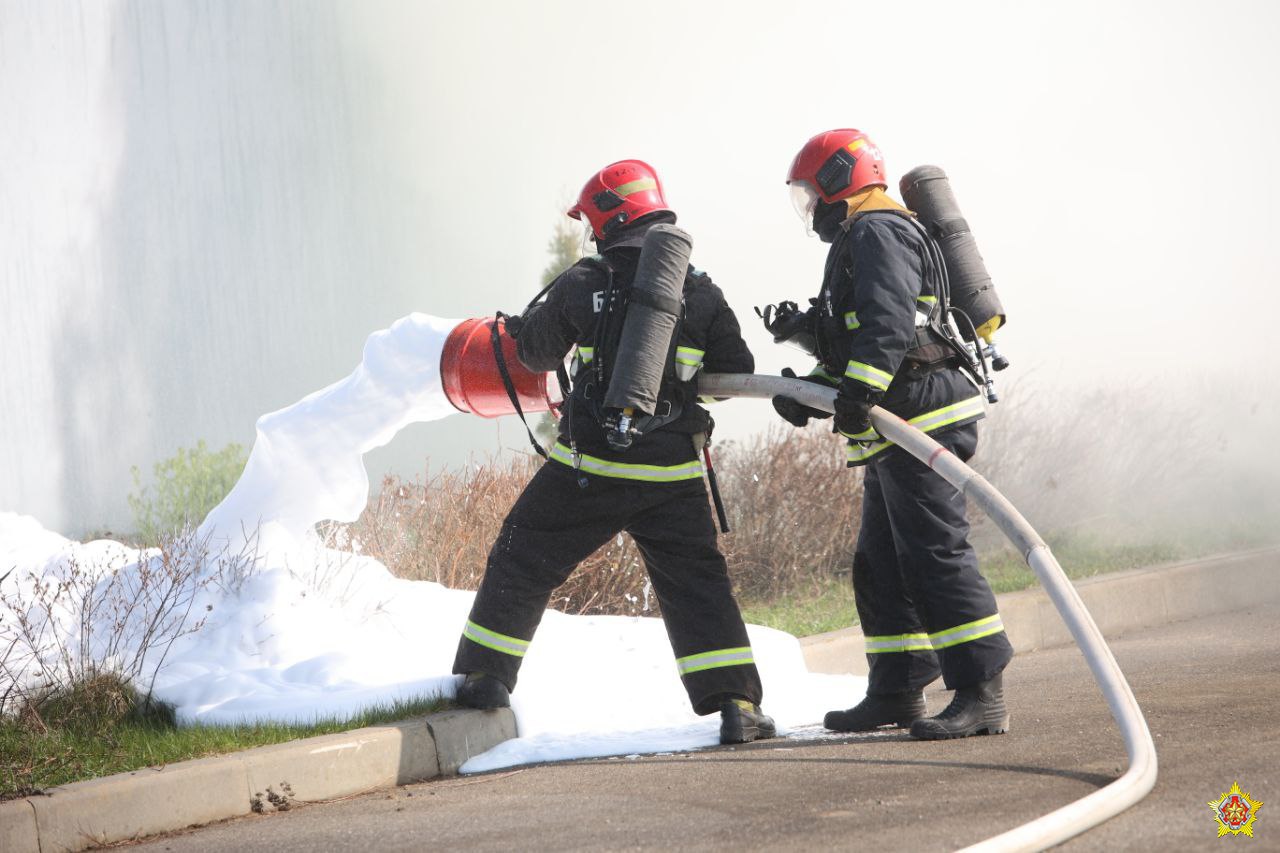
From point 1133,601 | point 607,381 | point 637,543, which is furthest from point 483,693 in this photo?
point 1133,601

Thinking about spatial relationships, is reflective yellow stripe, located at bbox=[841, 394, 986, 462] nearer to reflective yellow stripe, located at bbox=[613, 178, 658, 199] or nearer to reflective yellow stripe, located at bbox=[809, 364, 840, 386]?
reflective yellow stripe, located at bbox=[809, 364, 840, 386]

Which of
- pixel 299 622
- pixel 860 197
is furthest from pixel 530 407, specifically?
pixel 860 197

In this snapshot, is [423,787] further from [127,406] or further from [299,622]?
[127,406]

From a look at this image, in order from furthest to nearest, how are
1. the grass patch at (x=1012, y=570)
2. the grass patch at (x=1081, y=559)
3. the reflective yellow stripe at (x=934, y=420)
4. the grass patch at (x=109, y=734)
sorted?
1. the grass patch at (x=1081, y=559)
2. the grass patch at (x=1012, y=570)
3. the reflective yellow stripe at (x=934, y=420)
4. the grass patch at (x=109, y=734)

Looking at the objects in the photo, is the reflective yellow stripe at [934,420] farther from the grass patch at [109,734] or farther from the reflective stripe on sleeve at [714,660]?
the grass patch at [109,734]

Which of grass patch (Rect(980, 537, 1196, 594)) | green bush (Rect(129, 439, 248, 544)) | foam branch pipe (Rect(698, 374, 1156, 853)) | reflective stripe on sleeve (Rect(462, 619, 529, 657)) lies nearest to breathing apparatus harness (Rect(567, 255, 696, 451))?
foam branch pipe (Rect(698, 374, 1156, 853))

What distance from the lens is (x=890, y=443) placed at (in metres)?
4.04

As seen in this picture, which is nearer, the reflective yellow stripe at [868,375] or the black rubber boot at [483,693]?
the reflective yellow stripe at [868,375]

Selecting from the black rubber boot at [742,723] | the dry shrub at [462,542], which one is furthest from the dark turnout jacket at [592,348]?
the dry shrub at [462,542]

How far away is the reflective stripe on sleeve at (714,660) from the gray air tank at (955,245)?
1.26 metres

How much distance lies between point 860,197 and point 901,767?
1776 millimetres

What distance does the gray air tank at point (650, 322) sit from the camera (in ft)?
13.3

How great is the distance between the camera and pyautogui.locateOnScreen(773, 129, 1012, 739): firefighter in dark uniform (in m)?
3.90

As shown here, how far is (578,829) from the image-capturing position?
10.1ft
